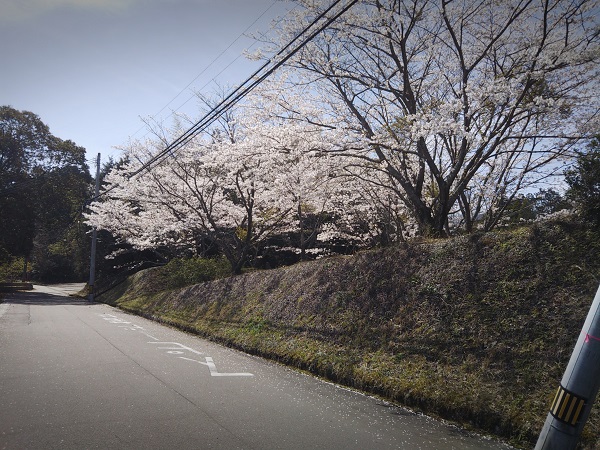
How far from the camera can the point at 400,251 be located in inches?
356

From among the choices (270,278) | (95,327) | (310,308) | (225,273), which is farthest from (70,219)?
(310,308)

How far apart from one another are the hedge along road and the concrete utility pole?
1168 mm

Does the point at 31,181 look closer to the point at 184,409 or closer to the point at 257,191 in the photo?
the point at 257,191

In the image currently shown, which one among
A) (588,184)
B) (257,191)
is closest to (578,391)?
(588,184)

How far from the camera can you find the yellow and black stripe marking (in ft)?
10.5

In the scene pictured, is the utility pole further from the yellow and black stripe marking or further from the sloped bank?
the yellow and black stripe marking

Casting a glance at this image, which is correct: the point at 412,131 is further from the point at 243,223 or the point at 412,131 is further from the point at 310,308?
the point at 243,223

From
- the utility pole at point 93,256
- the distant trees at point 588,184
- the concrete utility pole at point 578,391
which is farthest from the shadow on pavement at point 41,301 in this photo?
the concrete utility pole at point 578,391

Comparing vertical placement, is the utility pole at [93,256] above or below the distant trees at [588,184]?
below

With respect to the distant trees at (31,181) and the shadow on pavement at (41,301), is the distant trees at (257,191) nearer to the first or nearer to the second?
the shadow on pavement at (41,301)

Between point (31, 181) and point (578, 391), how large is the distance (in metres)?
37.2

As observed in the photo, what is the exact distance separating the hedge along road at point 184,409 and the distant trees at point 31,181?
2846cm

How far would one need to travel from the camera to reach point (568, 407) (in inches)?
127

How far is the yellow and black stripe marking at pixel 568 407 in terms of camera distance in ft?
10.5
